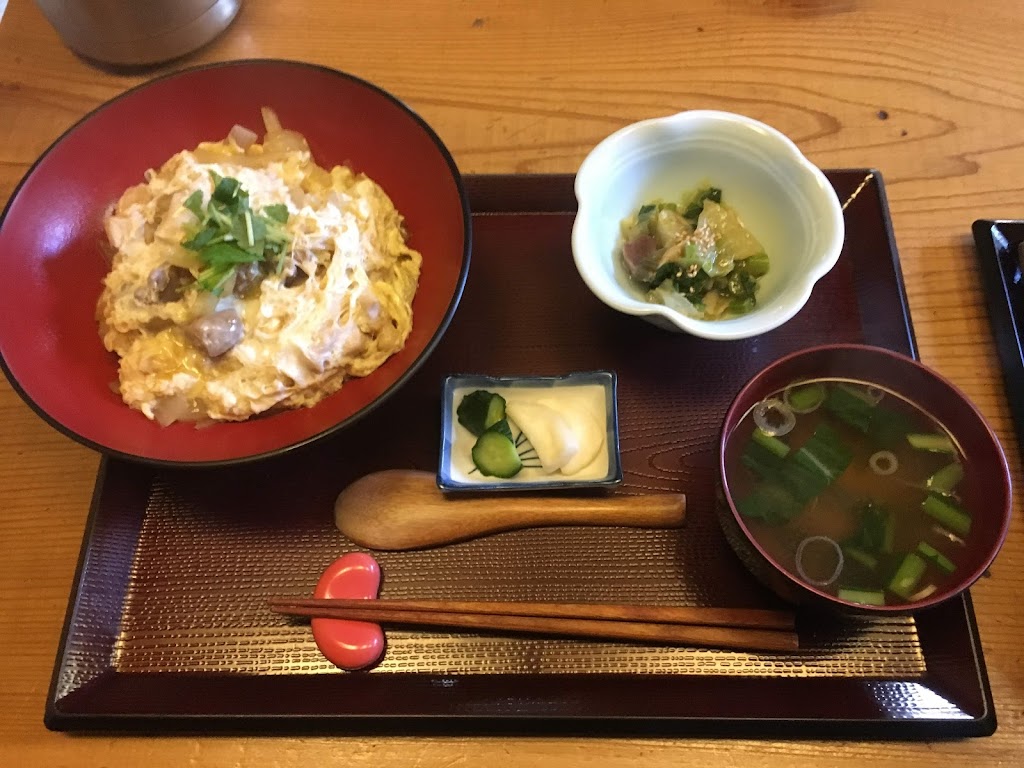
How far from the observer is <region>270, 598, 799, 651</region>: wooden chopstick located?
130cm

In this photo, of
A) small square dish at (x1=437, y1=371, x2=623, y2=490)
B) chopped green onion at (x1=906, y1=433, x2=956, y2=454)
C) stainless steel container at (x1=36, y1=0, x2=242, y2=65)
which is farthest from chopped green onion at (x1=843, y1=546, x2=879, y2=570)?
stainless steel container at (x1=36, y1=0, x2=242, y2=65)

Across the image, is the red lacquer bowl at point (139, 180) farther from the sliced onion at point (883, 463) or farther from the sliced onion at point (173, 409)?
the sliced onion at point (883, 463)

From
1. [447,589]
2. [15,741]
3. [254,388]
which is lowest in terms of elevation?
[15,741]

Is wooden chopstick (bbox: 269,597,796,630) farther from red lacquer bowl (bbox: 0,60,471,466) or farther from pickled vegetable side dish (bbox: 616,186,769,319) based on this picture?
pickled vegetable side dish (bbox: 616,186,769,319)

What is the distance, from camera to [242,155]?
5.51ft

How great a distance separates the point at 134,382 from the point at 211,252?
0.30m

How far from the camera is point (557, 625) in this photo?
4.32 ft

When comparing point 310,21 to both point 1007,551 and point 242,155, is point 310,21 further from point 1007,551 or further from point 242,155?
point 1007,551

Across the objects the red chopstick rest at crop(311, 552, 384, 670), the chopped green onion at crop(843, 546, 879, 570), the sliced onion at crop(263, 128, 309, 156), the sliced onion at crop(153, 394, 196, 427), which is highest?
the sliced onion at crop(263, 128, 309, 156)

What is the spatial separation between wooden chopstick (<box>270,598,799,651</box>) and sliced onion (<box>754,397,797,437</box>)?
352mm

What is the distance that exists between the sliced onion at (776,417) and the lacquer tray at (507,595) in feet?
0.49

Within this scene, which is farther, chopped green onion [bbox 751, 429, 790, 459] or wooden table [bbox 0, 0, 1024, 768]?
wooden table [bbox 0, 0, 1024, 768]

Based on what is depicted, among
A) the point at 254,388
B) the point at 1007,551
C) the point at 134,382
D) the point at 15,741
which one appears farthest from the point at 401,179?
the point at 1007,551

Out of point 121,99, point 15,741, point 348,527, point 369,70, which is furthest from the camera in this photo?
point 369,70
